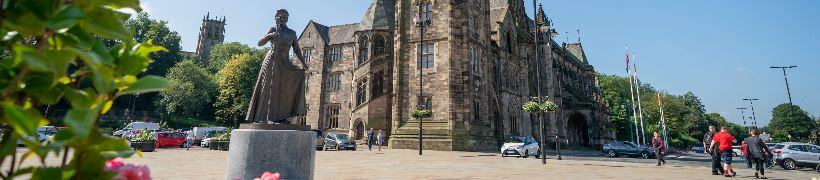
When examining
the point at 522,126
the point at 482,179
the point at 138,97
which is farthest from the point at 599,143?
the point at 138,97

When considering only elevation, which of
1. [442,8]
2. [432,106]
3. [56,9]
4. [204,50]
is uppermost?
[204,50]

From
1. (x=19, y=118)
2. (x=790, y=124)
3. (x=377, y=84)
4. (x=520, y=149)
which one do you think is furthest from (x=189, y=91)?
(x=790, y=124)

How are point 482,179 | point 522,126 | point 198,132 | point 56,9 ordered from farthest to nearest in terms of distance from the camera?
point 522,126
point 198,132
point 482,179
point 56,9

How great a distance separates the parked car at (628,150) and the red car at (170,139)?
99.9 feet

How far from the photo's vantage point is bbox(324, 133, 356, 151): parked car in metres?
25.1

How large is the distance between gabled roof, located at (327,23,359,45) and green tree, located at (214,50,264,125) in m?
11.6

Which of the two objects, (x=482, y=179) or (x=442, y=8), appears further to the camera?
(x=442, y=8)

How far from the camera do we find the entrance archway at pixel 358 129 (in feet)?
108

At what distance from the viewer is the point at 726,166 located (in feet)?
34.2

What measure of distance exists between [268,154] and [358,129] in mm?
27720

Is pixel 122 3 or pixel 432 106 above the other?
pixel 432 106

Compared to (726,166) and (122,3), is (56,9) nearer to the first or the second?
(122,3)

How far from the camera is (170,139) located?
2716cm

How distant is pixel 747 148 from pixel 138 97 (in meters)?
62.5
